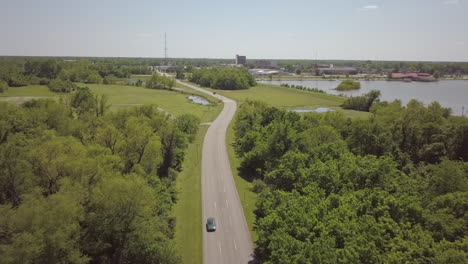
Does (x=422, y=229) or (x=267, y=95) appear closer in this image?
(x=422, y=229)

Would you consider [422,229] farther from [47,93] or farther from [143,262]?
[47,93]

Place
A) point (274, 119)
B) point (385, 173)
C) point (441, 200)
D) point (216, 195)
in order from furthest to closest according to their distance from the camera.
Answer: point (274, 119), point (216, 195), point (385, 173), point (441, 200)

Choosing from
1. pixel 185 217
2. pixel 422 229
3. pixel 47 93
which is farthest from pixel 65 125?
pixel 47 93

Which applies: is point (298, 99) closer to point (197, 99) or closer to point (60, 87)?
point (197, 99)

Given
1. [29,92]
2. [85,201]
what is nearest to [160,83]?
[29,92]

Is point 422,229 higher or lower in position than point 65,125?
lower

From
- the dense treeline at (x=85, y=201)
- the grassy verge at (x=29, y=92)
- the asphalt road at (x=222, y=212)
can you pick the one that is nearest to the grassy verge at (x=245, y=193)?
the asphalt road at (x=222, y=212)
